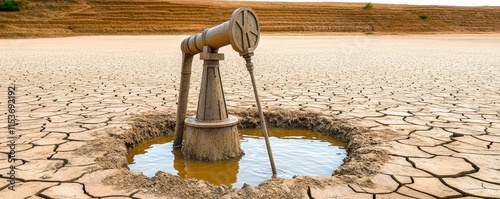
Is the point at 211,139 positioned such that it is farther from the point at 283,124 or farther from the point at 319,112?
the point at 319,112

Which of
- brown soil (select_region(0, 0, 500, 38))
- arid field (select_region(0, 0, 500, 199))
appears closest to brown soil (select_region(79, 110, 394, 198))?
arid field (select_region(0, 0, 500, 199))

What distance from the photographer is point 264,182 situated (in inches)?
101

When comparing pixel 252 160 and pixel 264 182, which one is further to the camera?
pixel 252 160

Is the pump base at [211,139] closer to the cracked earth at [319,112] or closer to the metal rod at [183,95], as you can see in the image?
the metal rod at [183,95]

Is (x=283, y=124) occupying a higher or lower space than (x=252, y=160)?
higher

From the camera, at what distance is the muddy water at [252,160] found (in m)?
3.09

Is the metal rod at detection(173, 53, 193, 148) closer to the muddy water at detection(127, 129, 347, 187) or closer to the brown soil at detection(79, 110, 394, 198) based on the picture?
the muddy water at detection(127, 129, 347, 187)

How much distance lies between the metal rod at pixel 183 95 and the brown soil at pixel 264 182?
419mm

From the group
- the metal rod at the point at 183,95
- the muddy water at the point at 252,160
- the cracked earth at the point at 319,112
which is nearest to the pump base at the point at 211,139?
the muddy water at the point at 252,160

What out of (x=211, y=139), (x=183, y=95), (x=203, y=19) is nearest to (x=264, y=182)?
(x=211, y=139)

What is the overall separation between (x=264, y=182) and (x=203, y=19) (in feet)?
132

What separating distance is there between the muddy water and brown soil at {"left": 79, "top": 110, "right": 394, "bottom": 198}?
0.12m

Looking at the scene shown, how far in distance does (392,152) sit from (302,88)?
350 cm

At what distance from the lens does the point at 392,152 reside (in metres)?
3.19
